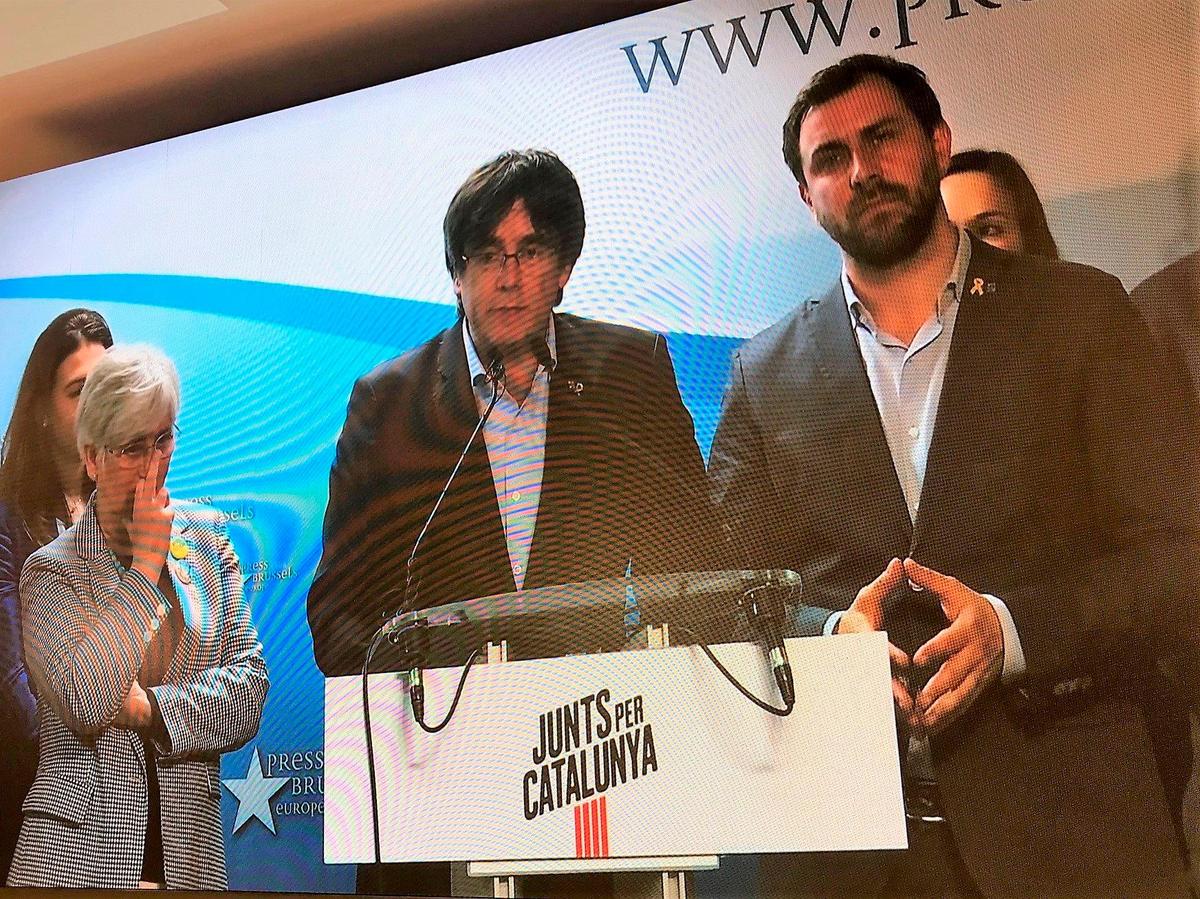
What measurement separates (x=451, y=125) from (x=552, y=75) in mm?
229

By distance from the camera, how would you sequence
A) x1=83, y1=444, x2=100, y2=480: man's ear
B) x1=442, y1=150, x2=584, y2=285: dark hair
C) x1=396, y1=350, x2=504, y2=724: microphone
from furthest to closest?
x1=83, y1=444, x2=100, y2=480: man's ear → x1=442, y1=150, x2=584, y2=285: dark hair → x1=396, y1=350, x2=504, y2=724: microphone

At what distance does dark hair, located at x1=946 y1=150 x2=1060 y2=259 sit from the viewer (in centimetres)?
180

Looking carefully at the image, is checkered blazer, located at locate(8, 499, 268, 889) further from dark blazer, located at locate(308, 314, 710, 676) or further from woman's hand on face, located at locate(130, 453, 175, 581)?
dark blazer, located at locate(308, 314, 710, 676)

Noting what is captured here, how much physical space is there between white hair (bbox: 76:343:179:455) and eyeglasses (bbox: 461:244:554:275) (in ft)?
2.41

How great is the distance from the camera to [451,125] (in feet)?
7.24

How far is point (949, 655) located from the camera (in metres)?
1.74

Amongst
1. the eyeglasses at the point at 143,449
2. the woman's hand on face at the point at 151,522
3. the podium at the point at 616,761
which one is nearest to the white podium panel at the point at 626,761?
the podium at the point at 616,761

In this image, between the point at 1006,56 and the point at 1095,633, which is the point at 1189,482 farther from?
the point at 1006,56

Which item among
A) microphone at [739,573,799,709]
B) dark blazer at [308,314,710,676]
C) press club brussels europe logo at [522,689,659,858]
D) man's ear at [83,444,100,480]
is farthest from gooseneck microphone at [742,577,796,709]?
man's ear at [83,444,100,480]

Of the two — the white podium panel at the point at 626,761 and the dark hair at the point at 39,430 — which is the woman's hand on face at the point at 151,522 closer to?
the dark hair at the point at 39,430

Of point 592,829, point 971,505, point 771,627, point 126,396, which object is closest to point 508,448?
point 771,627

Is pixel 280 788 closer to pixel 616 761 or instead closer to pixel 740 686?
pixel 616 761

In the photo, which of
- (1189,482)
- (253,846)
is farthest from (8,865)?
(1189,482)

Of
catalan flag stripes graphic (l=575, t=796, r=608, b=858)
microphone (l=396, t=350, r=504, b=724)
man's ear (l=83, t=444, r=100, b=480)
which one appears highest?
man's ear (l=83, t=444, r=100, b=480)
